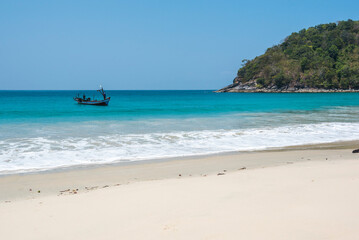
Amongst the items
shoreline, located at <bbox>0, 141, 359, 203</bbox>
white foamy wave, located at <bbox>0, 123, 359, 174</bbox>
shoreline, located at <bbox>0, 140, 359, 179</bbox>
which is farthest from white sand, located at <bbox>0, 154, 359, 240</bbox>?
white foamy wave, located at <bbox>0, 123, 359, 174</bbox>

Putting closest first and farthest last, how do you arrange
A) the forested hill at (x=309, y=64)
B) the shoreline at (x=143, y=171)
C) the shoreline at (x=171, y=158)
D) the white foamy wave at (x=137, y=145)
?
the shoreline at (x=143, y=171)
the shoreline at (x=171, y=158)
the white foamy wave at (x=137, y=145)
the forested hill at (x=309, y=64)

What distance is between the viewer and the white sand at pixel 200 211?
4016 millimetres

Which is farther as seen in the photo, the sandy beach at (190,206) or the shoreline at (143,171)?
the shoreline at (143,171)

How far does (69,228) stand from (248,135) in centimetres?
1227

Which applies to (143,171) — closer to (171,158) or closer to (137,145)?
(171,158)

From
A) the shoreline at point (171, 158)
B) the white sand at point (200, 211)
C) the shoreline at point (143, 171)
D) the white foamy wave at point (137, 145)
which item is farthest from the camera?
the white foamy wave at point (137, 145)

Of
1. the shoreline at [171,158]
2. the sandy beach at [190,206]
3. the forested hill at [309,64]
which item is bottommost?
the shoreline at [171,158]

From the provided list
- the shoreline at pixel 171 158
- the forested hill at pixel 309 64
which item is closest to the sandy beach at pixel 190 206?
the shoreline at pixel 171 158

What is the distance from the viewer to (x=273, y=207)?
4.75 metres

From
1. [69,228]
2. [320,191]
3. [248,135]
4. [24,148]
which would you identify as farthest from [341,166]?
[24,148]

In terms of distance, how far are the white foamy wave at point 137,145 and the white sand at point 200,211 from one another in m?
4.15

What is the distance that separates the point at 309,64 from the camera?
11812 cm

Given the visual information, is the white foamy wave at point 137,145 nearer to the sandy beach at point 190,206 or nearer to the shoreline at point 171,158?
the shoreline at point 171,158

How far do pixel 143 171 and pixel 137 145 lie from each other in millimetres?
4343
